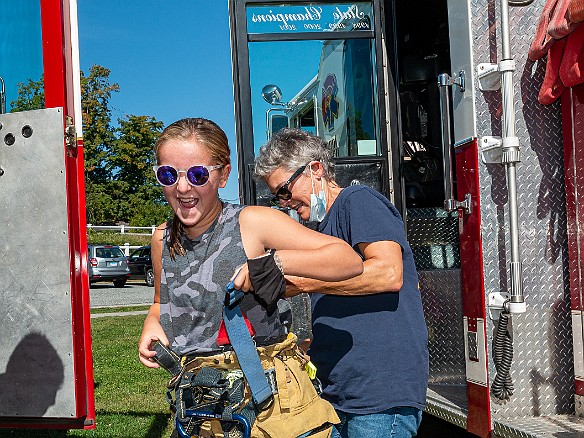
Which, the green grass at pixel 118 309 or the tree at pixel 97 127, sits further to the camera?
the tree at pixel 97 127

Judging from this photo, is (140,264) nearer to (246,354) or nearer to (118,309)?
(118,309)

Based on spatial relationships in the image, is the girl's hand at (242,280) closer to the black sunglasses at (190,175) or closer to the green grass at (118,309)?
the black sunglasses at (190,175)

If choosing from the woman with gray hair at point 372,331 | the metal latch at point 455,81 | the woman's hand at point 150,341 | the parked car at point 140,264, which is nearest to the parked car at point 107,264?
the parked car at point 140,264

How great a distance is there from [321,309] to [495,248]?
1037 mm

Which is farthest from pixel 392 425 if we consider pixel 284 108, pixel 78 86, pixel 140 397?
pixel 140 397

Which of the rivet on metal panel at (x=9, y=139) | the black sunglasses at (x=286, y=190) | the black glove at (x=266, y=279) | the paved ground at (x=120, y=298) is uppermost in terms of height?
the rivet on metal panel at (x=9, y=139)

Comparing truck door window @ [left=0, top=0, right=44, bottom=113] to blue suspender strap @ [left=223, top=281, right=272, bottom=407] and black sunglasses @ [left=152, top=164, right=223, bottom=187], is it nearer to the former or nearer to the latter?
black sunglasses @ [left=152, top=164, right=223, bottom=187]

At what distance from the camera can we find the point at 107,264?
931 inches

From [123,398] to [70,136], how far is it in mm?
4306

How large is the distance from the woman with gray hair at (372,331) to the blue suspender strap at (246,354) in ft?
1.45

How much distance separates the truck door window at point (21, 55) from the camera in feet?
10.7

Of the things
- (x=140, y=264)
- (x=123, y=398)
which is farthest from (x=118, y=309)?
(x=140, y=264)

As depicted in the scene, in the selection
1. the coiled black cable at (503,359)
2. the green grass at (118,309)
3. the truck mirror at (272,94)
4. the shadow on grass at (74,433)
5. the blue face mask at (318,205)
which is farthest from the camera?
the green grass at (118,309)

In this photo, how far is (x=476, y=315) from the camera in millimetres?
3268
